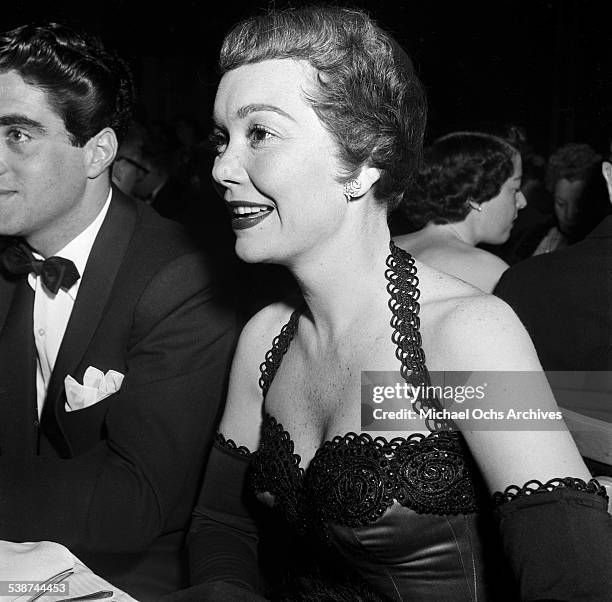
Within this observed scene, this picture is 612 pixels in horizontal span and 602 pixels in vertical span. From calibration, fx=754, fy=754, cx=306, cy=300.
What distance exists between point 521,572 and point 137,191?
408 centimetres

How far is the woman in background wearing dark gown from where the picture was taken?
3.75ft

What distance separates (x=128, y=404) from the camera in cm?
153

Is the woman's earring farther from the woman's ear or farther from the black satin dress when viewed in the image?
the black satin dress

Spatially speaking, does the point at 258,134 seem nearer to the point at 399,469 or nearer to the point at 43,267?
the point at 399,469

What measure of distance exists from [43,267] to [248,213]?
678mm

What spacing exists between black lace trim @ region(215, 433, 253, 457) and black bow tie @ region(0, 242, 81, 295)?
526 millimetres

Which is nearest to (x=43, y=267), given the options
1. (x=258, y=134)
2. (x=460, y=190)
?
(x=258, y=134)

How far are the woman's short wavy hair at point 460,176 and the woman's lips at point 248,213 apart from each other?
178cm

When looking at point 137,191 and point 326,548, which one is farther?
point 137,191

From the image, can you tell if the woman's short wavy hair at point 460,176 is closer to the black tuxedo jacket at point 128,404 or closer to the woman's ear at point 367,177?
the black tuxedo jacket at point 128,404

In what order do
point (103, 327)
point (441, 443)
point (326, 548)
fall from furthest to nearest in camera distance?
1. point (103, 327)
2. point (326, 548)
3. point (441, 443)

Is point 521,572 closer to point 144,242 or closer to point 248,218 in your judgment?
point 248,218

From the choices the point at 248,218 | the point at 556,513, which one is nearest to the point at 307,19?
the point at 248,218

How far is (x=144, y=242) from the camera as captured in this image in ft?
5.70
